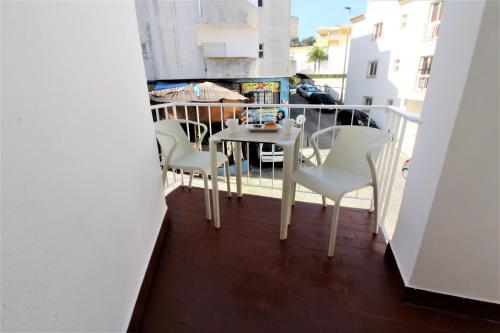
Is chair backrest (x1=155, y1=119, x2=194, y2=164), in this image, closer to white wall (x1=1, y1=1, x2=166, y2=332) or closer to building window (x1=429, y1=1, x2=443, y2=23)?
white wall (x1=1, y1=1, x2=166, y2=332)

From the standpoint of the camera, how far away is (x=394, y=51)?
10.8 meters

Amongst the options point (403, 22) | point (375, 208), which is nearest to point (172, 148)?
point (375, 208)

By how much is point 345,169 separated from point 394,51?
1165 cm

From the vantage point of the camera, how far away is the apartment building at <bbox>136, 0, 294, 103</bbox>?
31.3 ft

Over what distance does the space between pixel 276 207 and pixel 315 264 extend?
0.80m

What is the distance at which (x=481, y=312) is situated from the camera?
1.28m

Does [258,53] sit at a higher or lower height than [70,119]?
higher

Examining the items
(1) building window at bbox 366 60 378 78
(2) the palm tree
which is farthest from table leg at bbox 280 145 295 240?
(2) the palm tree

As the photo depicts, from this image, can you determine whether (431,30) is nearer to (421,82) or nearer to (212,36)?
(421,82)

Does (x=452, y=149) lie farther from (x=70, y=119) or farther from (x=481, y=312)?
(x=70, y=119)

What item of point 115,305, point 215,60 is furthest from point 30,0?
point 215,60

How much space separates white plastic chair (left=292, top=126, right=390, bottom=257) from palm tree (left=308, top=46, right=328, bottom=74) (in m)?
27.4

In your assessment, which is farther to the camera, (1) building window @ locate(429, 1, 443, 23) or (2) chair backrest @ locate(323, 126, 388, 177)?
(1) building window @ locate(429, 1, 443, 23)

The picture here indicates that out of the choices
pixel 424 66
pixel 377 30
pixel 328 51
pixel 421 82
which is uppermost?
pixel 328 51
